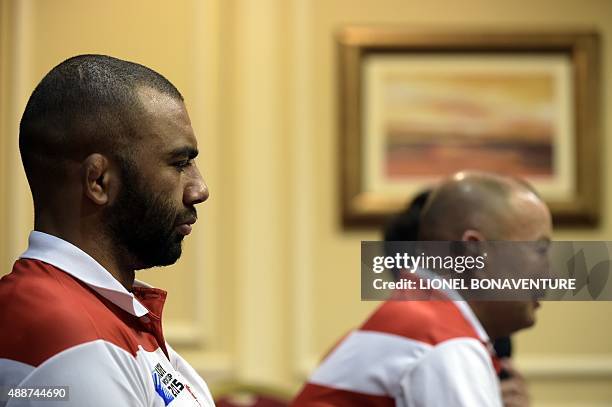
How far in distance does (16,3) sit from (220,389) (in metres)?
1.38

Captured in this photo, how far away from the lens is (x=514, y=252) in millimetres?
1532

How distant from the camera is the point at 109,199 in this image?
1042mm

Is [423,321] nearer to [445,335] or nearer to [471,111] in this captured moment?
[445,335]

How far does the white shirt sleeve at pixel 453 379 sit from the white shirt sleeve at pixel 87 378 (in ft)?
2.43

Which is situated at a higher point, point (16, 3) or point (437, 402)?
point (16, 3)

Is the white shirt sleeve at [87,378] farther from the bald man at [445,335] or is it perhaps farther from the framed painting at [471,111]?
the framed painting at [471,111]

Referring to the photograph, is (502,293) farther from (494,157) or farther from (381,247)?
(494,157)

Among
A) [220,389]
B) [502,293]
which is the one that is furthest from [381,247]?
[220,389]

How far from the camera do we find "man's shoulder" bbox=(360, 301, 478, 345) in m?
1.71

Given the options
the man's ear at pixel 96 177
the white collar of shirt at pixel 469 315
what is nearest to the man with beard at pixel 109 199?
the man's ear at pixel 96 177

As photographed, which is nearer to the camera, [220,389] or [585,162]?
[220,389]
